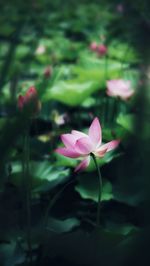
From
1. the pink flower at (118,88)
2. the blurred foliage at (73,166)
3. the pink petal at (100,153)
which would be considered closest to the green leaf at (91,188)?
the blurred foliage at (73,166)

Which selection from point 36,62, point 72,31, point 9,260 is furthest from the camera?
point 72,31

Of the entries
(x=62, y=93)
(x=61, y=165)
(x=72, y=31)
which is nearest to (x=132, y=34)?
(x=61, y=165)

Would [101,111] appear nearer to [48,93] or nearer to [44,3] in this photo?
[48,93]

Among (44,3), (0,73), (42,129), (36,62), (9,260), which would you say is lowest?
(44,3)

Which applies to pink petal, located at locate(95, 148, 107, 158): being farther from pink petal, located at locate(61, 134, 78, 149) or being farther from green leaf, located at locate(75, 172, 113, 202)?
green leaf, located at locate(75, 172, 113, 202)

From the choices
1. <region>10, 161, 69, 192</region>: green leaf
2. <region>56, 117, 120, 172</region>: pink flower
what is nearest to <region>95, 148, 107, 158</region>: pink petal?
<region>56, 117, 120, 172</region>: pink flower

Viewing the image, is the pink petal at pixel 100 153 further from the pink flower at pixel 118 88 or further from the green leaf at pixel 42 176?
the pink flower at pixel 118 88
